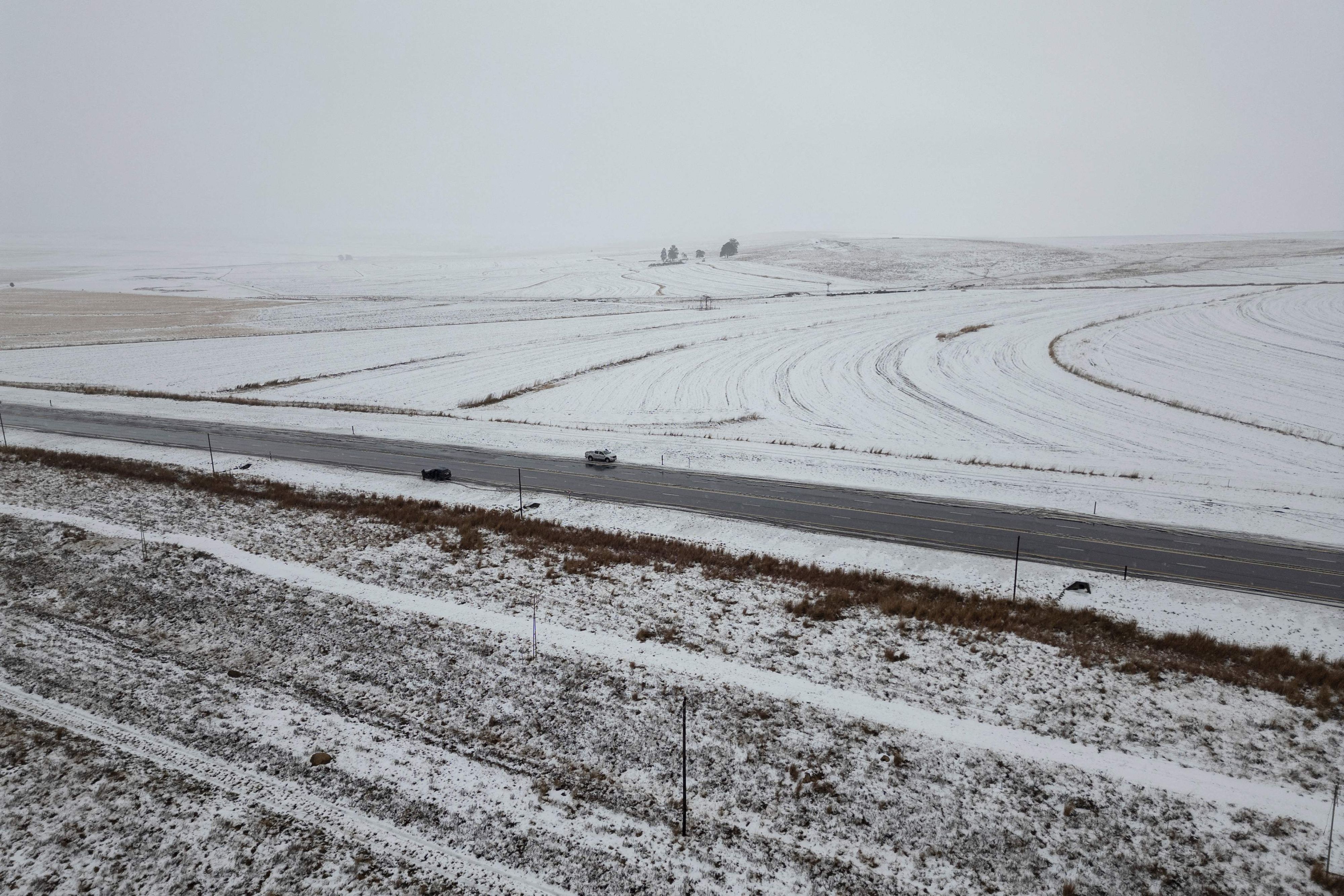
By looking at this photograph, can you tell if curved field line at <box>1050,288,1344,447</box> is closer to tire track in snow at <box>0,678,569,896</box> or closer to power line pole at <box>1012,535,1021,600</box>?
power line pole at <box>1012,535,1021,600</box>

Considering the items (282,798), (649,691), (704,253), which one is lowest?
(649,691)

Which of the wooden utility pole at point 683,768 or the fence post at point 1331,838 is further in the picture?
the wooden utility pole at point 683,768

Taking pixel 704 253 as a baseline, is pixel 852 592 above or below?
below

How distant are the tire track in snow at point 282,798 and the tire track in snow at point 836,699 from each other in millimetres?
6127

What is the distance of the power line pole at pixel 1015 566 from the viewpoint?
68.7 feet

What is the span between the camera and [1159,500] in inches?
1130

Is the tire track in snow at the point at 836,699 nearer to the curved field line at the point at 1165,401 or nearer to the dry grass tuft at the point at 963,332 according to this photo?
the curved field line at the point at 1165,401

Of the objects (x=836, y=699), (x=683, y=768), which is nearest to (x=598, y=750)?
(x=683, y=768)

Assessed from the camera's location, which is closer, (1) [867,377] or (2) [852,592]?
(2) [852,592]

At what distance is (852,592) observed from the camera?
21.0 meters

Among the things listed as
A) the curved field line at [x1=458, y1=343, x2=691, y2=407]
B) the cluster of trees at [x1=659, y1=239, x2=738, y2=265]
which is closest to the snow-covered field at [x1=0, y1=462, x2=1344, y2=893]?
the curved field line at [x1=458, y1=343, x2=691, y2=407]

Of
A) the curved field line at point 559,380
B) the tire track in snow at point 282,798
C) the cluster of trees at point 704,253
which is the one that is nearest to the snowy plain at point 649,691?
the tire track in snow at point 282,798

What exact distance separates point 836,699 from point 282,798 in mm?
11322

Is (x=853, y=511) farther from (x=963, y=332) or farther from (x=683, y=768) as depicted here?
(x=963, y=332)
